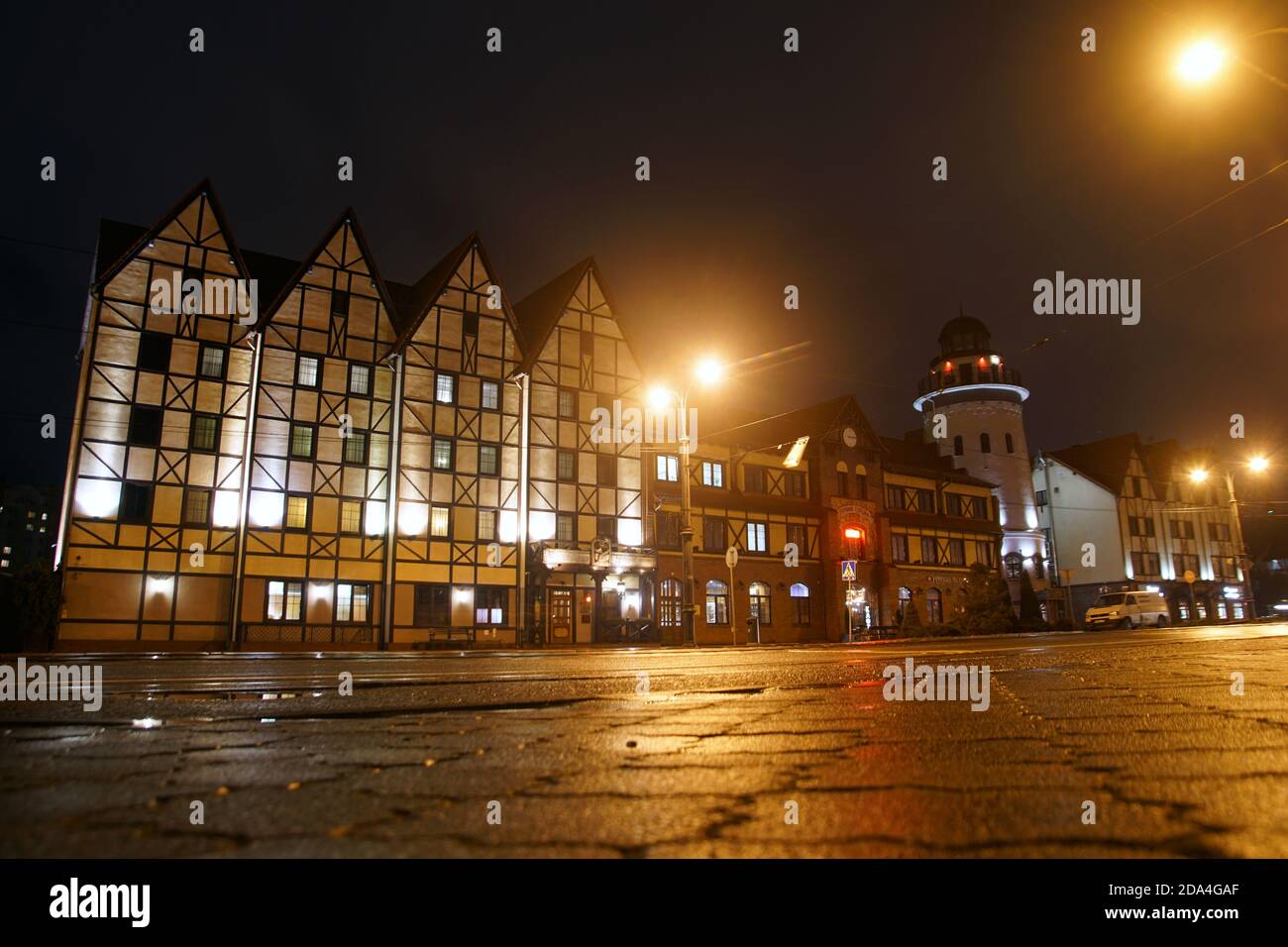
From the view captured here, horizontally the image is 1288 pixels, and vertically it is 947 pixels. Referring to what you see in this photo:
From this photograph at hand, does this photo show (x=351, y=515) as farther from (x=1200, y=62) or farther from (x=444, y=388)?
(x=1200, y=62)

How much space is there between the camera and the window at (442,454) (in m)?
33.6

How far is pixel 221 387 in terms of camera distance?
100ft

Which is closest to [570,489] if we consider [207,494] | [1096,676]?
[207,494]

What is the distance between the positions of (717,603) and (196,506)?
22.6 meters

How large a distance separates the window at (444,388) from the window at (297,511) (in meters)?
6.64

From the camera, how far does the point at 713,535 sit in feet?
132

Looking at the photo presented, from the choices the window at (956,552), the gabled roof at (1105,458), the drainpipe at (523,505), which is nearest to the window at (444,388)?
the drainpipe at (523,505)

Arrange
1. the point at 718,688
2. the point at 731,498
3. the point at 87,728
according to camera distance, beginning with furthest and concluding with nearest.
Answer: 1. the point at 731,498
2. the point at 718,688
3. the point at 87,728

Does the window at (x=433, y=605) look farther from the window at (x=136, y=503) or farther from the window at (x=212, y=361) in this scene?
the window at (x=212, y=361)

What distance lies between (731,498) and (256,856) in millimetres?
39418

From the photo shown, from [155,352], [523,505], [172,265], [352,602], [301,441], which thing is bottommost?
[352,602]

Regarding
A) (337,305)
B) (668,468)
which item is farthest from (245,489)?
(668,468)

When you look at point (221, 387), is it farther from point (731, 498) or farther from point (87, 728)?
point (87, 728)
